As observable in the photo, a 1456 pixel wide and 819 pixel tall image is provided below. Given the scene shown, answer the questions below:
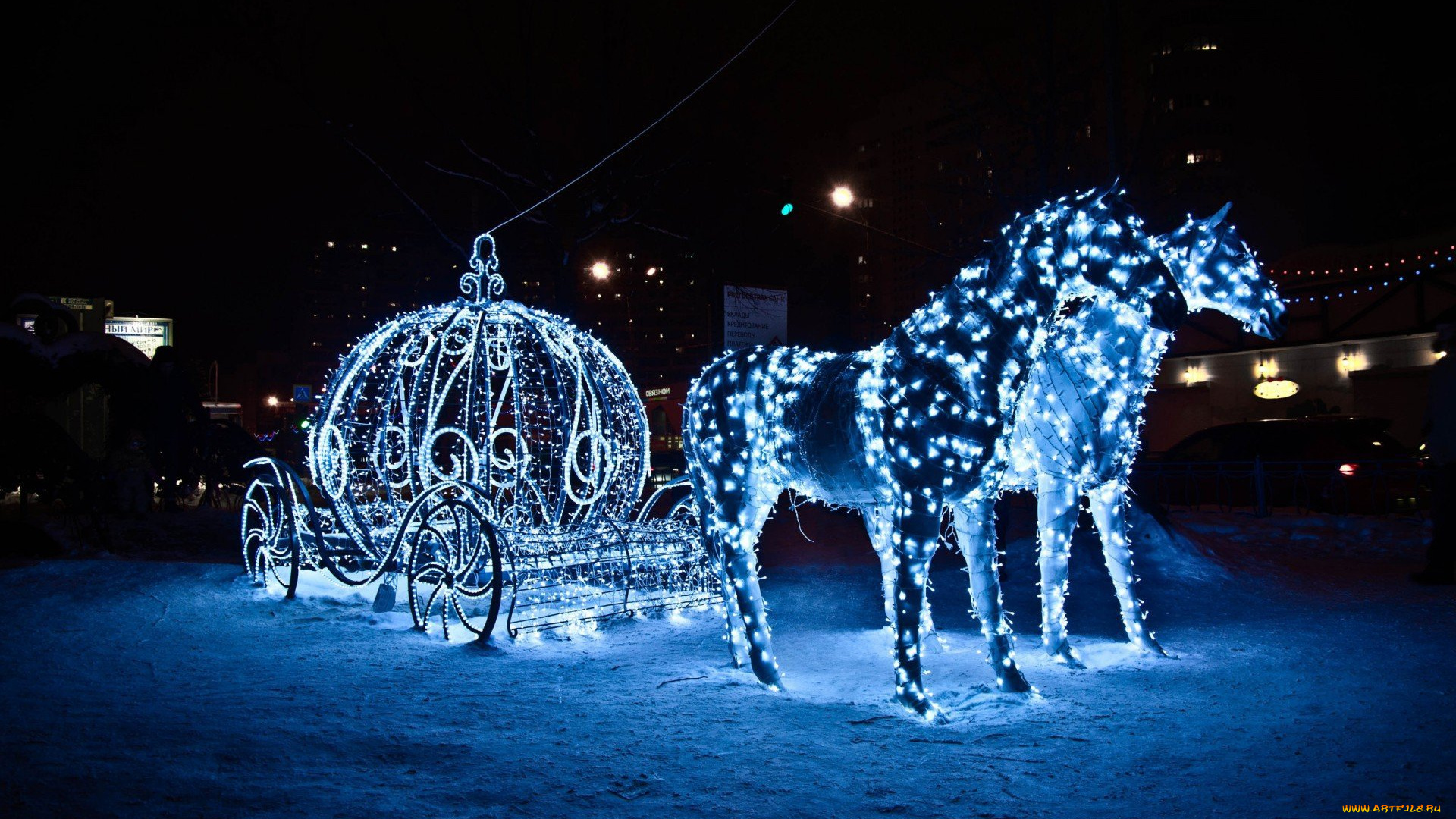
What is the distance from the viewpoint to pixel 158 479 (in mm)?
13367

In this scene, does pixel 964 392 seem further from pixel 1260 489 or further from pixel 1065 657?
pixel 1260 489

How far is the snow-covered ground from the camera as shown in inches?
130

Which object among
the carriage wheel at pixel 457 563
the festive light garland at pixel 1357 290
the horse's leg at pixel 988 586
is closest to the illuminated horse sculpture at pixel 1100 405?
the horse's leg at pixel 988 586

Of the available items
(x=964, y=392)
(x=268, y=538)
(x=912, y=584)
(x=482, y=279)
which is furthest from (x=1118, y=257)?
(x=268, y=538)

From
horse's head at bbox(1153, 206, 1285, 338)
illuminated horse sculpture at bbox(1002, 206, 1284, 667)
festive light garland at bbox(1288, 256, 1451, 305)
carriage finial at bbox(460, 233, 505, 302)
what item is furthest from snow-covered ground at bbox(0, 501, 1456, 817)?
festive light garland at bbox(1288, 256, 1451, 305)

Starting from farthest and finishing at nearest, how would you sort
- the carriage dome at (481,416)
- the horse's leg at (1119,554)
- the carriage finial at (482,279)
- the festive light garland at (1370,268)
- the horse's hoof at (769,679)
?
the festive light garland at (1370,268), the carriage finial at (482,279), the carriage dome at (481,416), the horse's leg at (1119,554), the horse's hoof at (769,679)

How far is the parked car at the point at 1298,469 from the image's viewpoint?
38.0ft

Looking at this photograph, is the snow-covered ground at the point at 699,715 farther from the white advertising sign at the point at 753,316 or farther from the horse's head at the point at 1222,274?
the white advertising sign at the point at 753,316

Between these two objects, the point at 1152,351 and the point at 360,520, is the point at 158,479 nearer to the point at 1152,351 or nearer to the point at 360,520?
the point at 360,520

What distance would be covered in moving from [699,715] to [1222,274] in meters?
3.65

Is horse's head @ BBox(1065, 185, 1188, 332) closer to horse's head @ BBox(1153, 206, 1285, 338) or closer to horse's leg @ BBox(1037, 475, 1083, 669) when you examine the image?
horse's head @ BBox(1153, 206, 1285, 338)

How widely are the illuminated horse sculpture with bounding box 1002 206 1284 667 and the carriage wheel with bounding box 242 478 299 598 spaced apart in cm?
595

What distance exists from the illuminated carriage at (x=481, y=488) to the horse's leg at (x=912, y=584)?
2726 millimetres

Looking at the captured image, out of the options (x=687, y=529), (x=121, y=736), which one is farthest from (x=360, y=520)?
(x=121, y=736)
